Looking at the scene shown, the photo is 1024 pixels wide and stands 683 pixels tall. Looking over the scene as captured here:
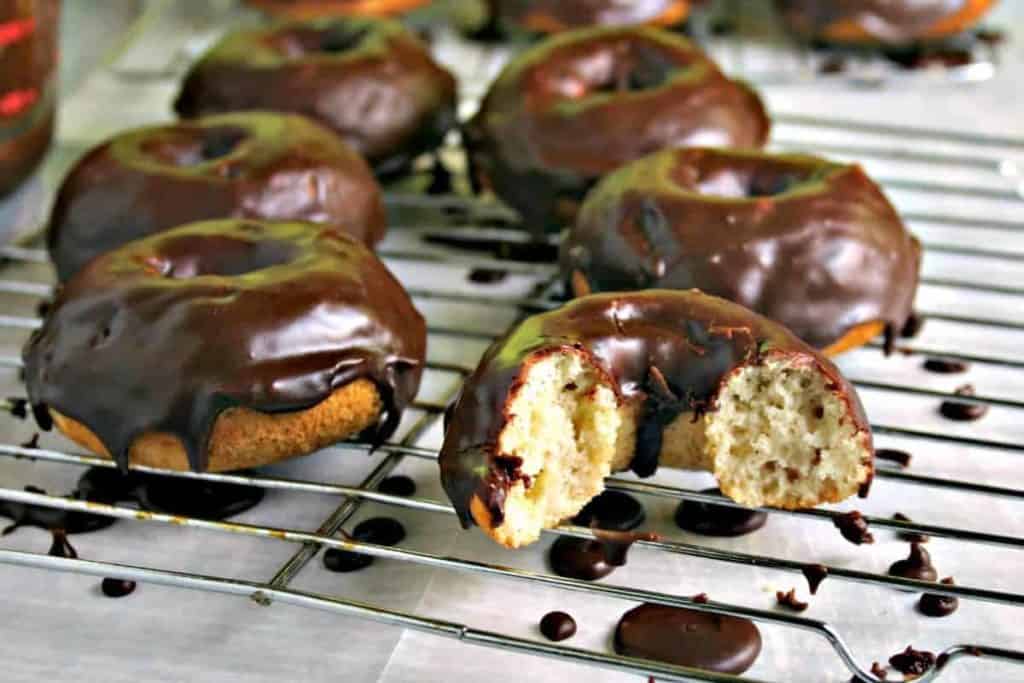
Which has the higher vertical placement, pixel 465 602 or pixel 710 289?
pixel 710 289

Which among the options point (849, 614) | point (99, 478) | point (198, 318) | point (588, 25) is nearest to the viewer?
point (849, 614)


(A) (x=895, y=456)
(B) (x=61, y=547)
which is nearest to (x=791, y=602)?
(A) (x=895, y=456)

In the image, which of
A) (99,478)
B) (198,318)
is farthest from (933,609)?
(99,478)

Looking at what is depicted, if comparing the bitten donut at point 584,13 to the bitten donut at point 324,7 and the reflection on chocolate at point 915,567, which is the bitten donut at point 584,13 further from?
the reflection on chocolate at point 915,567

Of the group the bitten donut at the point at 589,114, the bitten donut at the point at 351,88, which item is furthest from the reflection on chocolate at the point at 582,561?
the bitten donut at the point at 351,88

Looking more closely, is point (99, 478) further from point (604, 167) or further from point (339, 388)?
point (604, 167)

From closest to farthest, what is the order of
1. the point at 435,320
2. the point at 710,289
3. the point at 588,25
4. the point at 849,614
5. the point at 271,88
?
1. the point at 849,614
2. the point at 710,289
3. the point at 435,320
4. the point at 271,88
5. the point at 588,25

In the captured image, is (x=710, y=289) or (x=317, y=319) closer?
(x=317, y=319)
